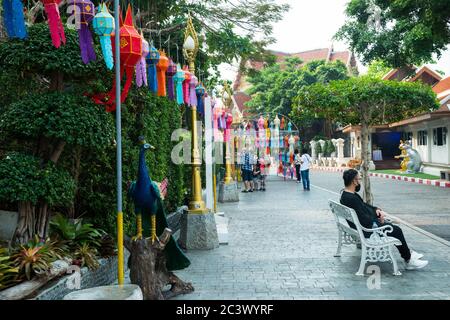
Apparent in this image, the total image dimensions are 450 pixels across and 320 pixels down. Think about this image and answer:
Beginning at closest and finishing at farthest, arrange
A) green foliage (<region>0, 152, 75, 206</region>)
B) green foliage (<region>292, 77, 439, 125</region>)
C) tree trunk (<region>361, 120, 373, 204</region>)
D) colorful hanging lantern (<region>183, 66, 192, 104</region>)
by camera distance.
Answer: green foliage (<region>0, 152, 75, 206</region>), colorful hanging lantern (<region>183, 66, 192, 104</region>), green foliage (<region>292, 77, 439, 125</region>), tree trunk (<region>361, 120, 373, 204</region>)

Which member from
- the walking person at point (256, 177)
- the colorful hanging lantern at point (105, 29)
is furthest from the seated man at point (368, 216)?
the walking person at point (256, 177)

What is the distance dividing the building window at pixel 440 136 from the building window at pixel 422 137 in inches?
68.1

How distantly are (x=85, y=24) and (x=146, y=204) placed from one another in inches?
81.1

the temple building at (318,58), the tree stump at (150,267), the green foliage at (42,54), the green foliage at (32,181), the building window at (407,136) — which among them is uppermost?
the temple building at (318,58)

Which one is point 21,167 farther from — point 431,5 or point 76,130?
point 431,5

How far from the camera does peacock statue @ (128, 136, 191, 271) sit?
5.61 metres

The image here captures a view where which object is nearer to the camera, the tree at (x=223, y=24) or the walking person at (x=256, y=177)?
the tree at (x=223, y=24)

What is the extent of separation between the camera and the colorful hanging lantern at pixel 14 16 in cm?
410

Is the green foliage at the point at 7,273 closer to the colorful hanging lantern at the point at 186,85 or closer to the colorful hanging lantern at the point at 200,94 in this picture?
the colorful hanging lantern at the point at 186,85

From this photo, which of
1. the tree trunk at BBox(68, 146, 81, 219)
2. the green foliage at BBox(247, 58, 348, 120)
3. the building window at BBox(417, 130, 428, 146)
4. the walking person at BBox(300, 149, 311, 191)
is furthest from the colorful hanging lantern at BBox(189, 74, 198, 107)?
the green foliage at BBox(247, 58, 348, 120)

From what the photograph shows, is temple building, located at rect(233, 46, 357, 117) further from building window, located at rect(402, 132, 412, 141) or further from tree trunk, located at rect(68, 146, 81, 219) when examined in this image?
tree trunk, located at rect(68, 146, 81, 219)

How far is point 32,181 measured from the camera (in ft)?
17.1

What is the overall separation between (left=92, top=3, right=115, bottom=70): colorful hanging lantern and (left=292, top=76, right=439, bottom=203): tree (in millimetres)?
7036

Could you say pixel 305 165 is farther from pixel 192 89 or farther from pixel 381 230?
pixel 381 230
